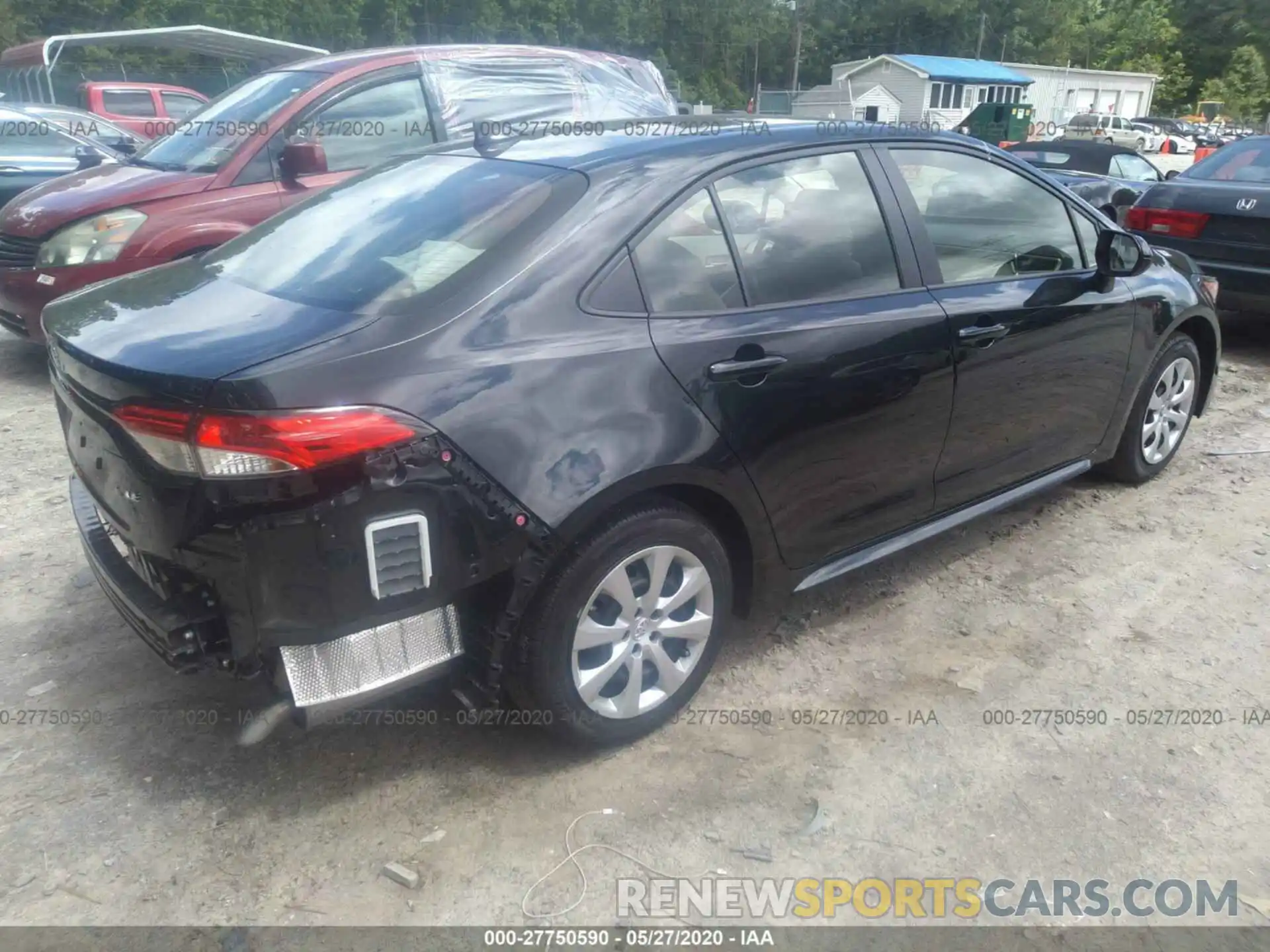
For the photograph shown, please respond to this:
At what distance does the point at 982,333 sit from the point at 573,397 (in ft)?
5.41

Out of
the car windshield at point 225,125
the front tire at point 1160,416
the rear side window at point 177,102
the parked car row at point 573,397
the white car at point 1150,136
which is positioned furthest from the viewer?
the white car at point 1150,136

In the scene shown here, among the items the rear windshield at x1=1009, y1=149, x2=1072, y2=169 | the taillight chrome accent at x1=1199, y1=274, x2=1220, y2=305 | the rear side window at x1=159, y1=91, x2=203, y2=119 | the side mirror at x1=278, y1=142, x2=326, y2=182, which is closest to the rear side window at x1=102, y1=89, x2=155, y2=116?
the rear side window at x1=159, y1=91, x2=203, y2=119

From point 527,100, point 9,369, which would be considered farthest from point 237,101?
point 9,369

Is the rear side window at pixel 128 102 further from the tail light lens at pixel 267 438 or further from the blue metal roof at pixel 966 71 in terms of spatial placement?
the blue metal roof at pixel 966 71

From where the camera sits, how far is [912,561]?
3.97 metres

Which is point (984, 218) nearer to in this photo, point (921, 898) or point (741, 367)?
point (741, 367)

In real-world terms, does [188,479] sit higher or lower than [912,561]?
higher

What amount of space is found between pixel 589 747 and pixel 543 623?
1.57 ft

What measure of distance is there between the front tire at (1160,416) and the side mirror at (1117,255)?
0.57 m

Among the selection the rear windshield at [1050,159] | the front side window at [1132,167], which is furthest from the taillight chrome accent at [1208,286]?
the rear windshield at [1050,159]

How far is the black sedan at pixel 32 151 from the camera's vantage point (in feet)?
27.3

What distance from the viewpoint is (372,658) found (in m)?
2.30

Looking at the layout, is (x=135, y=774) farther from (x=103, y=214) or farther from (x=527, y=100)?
(x=527, y=100)

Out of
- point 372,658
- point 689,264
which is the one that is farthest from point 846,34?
point 372,658
